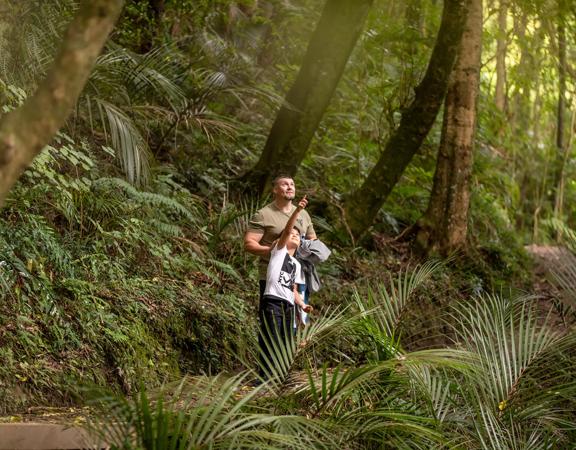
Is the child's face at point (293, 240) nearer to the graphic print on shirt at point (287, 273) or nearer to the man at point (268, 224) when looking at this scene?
the graphic print on shirt at point (287, 273)

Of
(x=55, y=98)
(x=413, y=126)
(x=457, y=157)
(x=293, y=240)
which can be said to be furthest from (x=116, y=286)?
(x=457, y=157)

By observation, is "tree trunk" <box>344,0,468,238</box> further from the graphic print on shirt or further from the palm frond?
the graphic print on shirt

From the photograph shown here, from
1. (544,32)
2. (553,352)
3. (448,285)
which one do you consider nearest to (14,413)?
(553,352)

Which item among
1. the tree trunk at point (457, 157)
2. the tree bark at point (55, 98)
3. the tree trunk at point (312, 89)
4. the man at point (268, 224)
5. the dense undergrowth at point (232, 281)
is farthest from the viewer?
the tree trunk at point (457, 157)

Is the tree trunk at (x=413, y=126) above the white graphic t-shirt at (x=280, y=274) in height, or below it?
above

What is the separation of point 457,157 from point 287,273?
26.1ft

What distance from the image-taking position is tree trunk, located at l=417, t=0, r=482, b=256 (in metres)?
14.7

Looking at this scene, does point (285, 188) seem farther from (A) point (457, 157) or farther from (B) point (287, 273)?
(A) point (457, 157)

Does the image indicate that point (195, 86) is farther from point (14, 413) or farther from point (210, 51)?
point (14, 413)

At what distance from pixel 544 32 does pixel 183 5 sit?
7.07m

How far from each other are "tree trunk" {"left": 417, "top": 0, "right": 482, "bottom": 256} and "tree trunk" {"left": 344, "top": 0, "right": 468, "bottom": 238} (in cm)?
146

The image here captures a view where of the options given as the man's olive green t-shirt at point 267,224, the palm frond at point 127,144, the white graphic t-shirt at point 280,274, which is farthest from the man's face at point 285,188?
the palm frond at point 127,144

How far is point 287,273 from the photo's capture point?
7.48 metres

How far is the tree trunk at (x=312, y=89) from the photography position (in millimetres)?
12164
